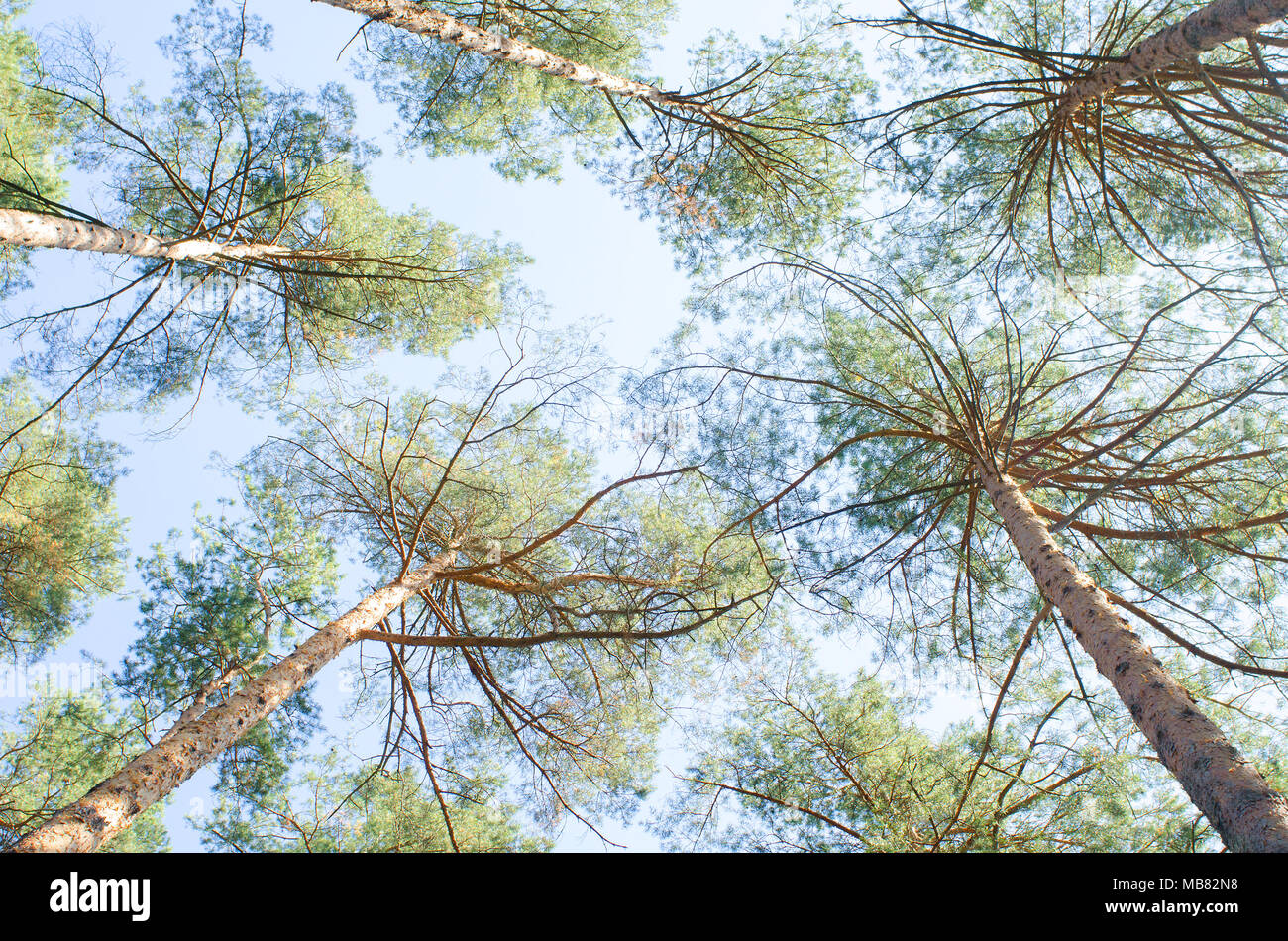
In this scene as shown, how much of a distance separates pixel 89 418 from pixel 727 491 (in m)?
6.12

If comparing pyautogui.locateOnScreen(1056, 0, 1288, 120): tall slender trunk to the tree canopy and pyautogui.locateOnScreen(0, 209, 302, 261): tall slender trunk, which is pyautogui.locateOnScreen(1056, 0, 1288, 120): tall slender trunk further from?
pyautogui.locateOnScreen(0, 209, 302, 261): tall slender trunk

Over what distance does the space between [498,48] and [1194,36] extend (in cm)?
497

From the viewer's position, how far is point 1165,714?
2.38 meters

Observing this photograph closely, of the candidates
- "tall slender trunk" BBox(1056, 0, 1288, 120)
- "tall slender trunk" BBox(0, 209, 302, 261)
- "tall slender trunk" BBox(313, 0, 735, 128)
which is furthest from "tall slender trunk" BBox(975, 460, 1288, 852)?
"tall slender trunk" BBox(0, 209, 302, 261)

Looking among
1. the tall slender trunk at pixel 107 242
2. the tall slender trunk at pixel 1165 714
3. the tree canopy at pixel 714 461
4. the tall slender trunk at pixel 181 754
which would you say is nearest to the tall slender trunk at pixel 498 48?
the tree canopy at pixel 714 461

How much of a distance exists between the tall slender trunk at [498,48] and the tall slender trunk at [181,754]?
A: 4.51 m

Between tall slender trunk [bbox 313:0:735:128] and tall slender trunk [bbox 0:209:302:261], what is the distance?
81.1 inches

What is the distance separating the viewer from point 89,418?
6.29 m

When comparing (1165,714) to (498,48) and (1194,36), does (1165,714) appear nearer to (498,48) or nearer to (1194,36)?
(1194,36)

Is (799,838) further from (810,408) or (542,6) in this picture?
(542,6)

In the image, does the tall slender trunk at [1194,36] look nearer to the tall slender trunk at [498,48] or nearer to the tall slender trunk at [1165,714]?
the tall slender trunk at [1165,714]

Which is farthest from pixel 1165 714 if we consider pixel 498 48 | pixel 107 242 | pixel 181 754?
pixel 107 242

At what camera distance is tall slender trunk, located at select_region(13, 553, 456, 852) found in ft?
9.06
